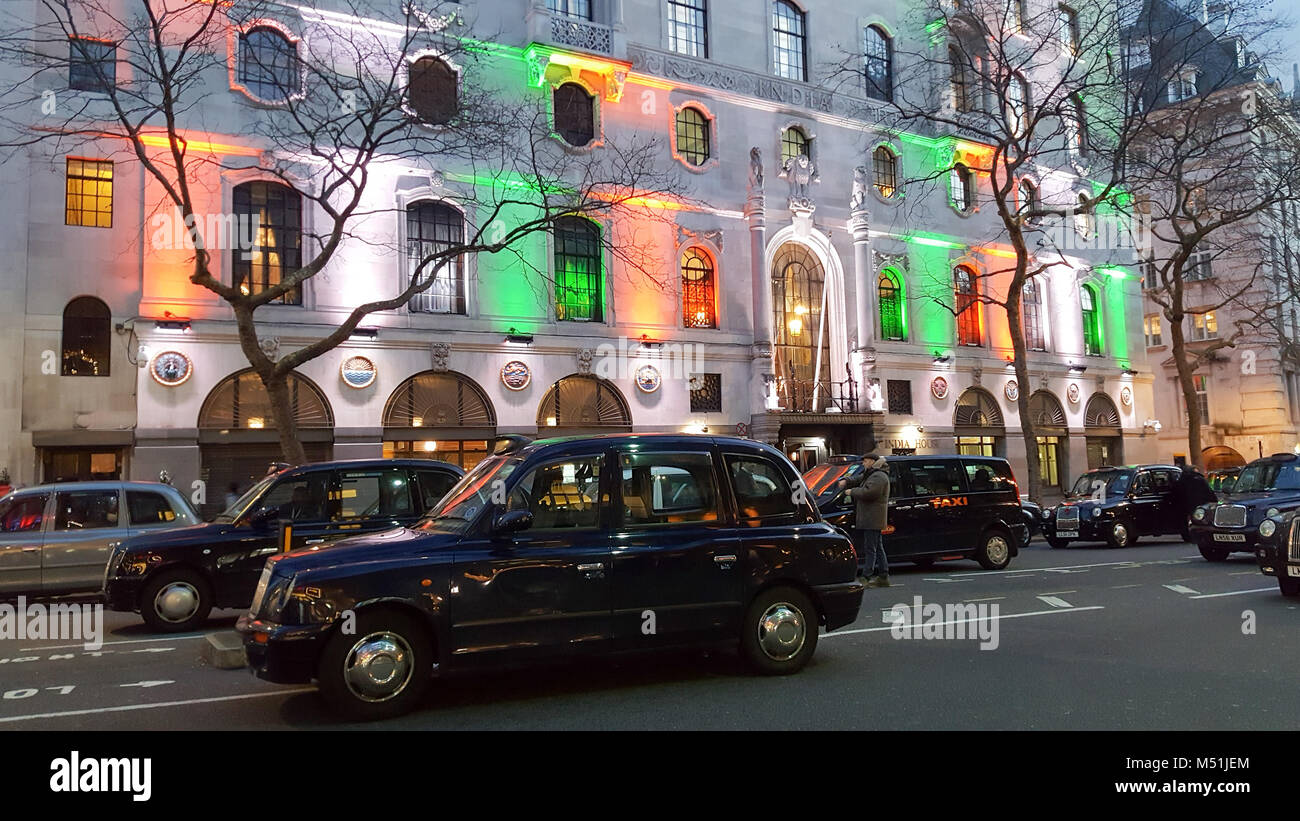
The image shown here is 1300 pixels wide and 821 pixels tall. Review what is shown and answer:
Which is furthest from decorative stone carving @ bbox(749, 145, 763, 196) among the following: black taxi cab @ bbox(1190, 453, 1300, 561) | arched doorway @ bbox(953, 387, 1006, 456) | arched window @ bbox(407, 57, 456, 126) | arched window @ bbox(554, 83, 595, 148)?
black taxi cab @ bbox(1190, 453, 1300, 561)

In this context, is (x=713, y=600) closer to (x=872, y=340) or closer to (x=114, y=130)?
(x=114, y=130)

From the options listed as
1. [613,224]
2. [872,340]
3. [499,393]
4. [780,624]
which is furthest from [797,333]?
[780,624]

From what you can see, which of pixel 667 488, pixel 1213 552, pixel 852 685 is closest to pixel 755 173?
pixel 1213 552

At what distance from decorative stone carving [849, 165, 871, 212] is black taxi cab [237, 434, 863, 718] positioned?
80.7 feet

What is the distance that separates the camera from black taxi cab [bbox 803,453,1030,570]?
14797 mm

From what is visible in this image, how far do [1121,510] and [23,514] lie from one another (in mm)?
20130

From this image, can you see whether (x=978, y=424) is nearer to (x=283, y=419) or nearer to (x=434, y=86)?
(x=434, y=86)

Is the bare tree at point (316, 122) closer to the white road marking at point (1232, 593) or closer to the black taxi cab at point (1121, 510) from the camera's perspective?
the black taxi cab at point (1121, 510)

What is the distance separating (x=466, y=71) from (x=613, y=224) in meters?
5.63

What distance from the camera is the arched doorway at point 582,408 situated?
25.0 meters

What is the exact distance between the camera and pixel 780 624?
7.21m

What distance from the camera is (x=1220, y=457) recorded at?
157 ft

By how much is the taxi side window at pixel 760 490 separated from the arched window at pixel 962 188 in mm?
29186
